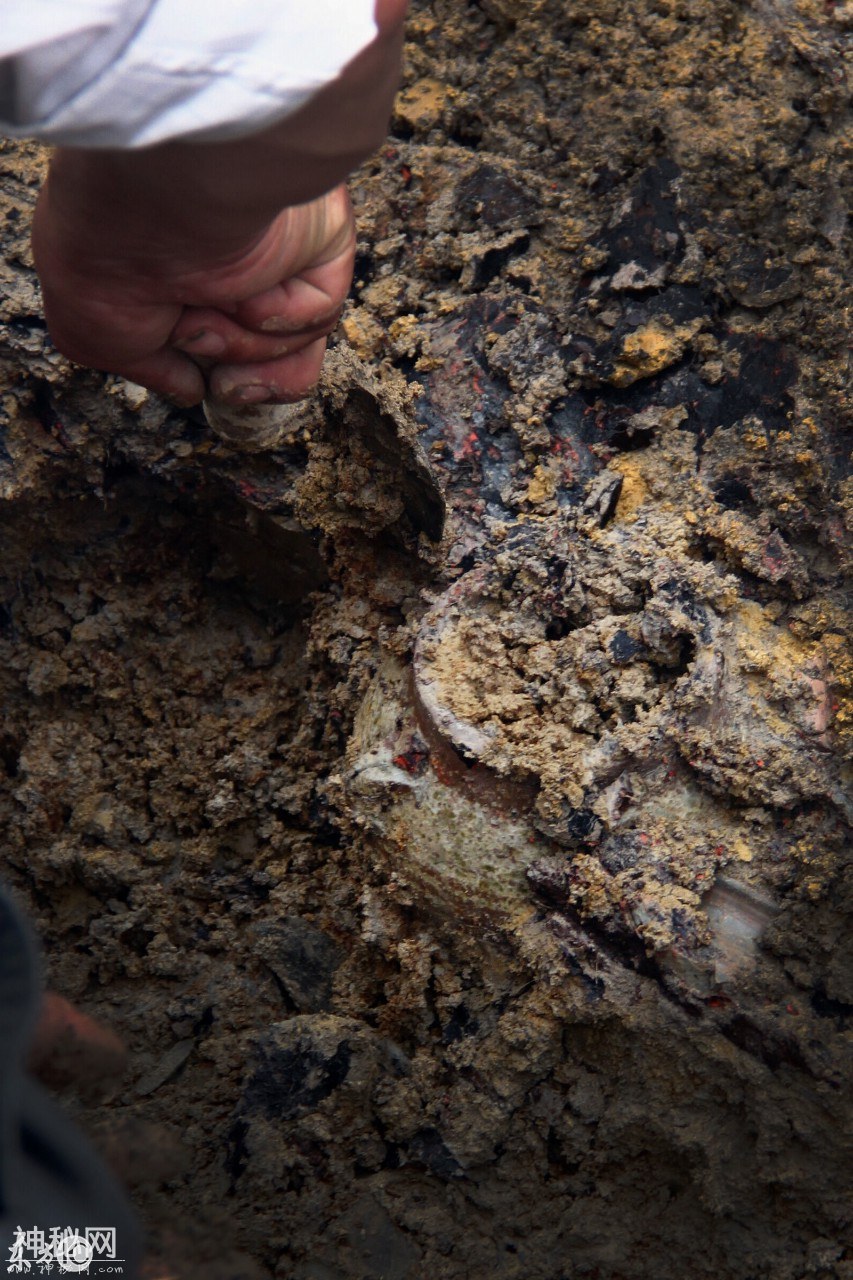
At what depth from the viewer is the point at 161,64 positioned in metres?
0.65

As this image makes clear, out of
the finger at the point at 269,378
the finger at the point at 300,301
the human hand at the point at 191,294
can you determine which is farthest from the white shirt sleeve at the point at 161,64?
the finger at the point at 269,378

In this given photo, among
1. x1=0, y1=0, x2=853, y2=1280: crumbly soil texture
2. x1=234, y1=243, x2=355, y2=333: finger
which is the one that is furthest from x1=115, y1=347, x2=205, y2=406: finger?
x1=0, y1=0, x2=853, y2=1280: crumbly soil texture

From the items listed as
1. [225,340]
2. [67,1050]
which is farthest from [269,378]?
[67,1050]

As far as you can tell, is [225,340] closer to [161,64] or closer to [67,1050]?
[161,64]

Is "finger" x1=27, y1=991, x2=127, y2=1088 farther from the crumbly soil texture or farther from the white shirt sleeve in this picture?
the white shirt sleeve

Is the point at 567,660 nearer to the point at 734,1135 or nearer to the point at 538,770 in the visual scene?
the point at 538,770

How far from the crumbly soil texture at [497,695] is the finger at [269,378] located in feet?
0.73

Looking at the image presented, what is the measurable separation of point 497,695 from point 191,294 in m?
0.57

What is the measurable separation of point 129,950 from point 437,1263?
540 mm

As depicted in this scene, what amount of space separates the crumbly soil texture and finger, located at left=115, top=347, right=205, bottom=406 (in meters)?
0.28

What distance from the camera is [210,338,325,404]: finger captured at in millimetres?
1083

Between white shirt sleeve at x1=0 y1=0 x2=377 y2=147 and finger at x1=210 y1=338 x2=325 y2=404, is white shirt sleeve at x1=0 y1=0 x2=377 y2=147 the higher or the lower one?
the higher one

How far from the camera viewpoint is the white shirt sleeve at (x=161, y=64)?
0.63 meters

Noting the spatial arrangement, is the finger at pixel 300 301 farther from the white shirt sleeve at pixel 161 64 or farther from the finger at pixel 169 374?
the white shirt sleeve at pixel 161 64
